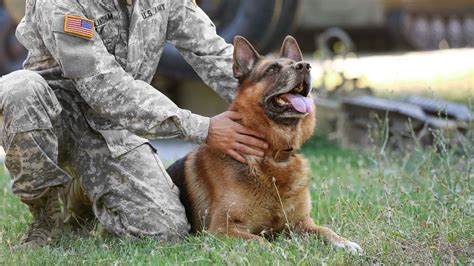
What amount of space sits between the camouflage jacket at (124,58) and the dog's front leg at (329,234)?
666mm

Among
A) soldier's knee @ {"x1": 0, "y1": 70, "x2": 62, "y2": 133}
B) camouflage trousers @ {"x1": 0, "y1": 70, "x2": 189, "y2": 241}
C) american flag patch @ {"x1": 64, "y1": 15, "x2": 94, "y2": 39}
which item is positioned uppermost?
american flag patch @ {"x1": 64, "y1": 15, "x2": 94, "y2": 39}

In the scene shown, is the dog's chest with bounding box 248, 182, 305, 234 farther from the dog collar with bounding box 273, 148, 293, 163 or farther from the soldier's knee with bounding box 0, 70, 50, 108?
the soldier's knee with bounding box 0, 70, 50, 108

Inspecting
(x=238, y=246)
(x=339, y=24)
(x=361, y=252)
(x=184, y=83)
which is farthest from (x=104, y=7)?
(x=339, y=24)

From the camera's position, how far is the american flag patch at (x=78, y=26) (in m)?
5.04

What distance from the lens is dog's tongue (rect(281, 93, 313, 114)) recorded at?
5023 mm

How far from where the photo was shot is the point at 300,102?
5.04m

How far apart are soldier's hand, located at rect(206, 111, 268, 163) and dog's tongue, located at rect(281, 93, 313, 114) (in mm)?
241

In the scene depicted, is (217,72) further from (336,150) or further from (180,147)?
(180,147)

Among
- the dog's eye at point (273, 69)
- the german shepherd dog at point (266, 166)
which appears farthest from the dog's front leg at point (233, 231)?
the dog's eye at point (273, 69)

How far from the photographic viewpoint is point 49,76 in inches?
217

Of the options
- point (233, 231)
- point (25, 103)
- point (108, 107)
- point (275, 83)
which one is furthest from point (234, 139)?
point (25, 103)

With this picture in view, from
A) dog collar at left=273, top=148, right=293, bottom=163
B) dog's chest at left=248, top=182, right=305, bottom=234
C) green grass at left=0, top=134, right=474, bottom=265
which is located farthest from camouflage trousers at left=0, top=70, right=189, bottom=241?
dog collar at left=273, top=148, right=293, bottom=163

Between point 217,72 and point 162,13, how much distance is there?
0.44m

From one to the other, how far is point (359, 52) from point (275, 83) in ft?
38.0
